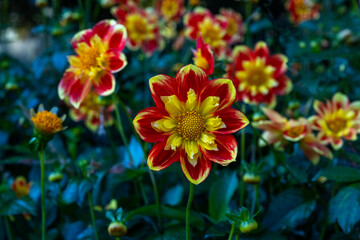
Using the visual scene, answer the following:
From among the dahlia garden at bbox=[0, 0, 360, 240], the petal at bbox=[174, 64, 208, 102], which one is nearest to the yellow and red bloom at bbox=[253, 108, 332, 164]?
the dahlia garden at bbox=[0, 0, 360, 240]

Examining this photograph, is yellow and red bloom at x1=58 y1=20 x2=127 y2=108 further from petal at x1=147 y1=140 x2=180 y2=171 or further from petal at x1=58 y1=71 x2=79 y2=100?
petal at x1=147 y1=140 x2=180 y2=171

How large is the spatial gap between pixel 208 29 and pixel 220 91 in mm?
847

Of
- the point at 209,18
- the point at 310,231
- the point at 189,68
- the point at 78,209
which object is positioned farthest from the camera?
the point at 209,18

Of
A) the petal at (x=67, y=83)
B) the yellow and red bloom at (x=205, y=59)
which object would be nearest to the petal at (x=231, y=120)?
the yellow and red bloom at (x=205, y=59)

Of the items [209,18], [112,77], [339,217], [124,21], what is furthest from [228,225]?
[124,21]

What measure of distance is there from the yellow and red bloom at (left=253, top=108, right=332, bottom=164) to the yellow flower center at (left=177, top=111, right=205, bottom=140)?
1.03 ft

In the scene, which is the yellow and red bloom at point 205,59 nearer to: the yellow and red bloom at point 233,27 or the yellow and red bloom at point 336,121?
the yellow and red bloom at point 336,121

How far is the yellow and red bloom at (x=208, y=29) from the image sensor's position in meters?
1.41

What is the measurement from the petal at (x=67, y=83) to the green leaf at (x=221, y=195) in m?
0.42

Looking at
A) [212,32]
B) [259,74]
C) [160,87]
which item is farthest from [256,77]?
[160,87]

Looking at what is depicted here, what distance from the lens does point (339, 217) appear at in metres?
0.79

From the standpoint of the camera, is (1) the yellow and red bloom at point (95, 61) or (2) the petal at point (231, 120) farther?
(1) the yellow and red bloom at point (95, 61)

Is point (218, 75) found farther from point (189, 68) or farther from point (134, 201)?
→ point (134, 201)

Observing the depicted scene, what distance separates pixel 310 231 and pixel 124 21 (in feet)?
3.52
